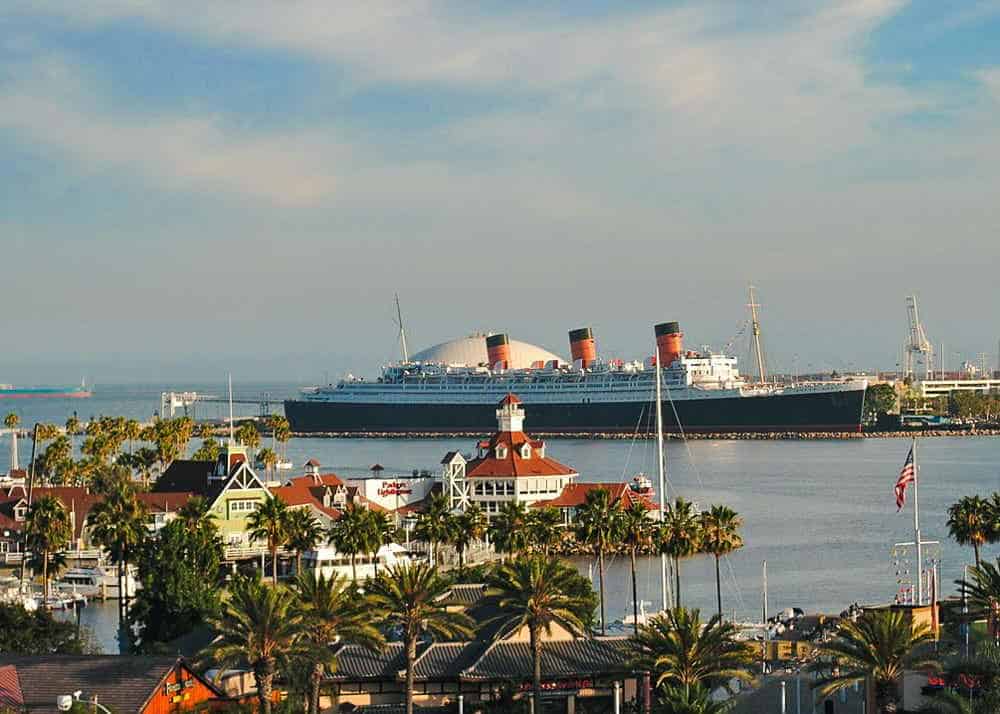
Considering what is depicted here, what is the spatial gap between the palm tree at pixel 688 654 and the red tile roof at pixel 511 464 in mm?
43494

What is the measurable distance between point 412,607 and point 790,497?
219 feet

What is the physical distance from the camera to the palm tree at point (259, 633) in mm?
29578

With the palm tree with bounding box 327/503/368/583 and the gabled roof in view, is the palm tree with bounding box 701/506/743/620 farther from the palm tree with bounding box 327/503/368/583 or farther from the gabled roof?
the gabled roof

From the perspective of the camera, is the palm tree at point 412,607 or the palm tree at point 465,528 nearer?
the palm tree at point 412,607

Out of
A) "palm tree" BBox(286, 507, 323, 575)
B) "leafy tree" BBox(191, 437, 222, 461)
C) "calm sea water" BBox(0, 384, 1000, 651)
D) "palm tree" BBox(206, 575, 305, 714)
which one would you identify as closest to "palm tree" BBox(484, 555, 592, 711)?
"palm tree" BBox(206, 575, 305, 714)

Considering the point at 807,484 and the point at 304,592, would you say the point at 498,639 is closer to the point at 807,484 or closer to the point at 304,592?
the point at 304,592

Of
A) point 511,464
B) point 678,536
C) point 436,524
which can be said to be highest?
point 511,464

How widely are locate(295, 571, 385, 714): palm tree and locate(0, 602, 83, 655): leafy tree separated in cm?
932

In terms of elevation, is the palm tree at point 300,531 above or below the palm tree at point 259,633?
above

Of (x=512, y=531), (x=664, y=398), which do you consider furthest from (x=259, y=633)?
(x=664, y=398)

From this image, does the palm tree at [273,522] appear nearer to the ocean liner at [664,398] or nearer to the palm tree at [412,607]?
the palm tree at [412,607]

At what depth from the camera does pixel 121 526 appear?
165ft

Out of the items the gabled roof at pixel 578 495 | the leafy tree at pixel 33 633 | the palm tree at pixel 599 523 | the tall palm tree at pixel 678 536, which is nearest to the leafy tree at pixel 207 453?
the gabled roof at pixel 578 495

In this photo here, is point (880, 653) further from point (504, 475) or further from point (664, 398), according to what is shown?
point (664, 398)
